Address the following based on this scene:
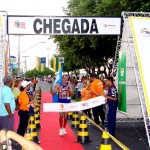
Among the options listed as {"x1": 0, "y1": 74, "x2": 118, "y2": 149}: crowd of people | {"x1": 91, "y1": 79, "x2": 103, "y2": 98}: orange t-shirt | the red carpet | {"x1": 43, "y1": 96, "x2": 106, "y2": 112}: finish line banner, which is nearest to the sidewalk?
the red carpet

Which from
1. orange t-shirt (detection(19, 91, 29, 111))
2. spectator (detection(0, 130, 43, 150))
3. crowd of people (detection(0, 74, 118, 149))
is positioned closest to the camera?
Result: spectator (detection(0, 130, 43, 150))

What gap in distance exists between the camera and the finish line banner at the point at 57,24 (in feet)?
37.6

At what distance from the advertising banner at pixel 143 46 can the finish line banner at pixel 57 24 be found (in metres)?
2.30

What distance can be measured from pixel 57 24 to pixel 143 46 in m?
3.53

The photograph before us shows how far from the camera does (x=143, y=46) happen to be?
348 inches

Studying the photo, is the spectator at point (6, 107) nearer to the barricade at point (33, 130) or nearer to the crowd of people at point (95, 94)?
the barricade at point (33, 130)

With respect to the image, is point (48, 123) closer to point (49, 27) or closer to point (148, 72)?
point (49, 27)

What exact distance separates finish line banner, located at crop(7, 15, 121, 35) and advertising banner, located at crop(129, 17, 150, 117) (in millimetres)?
2303

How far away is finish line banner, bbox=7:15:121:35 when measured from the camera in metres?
11.4

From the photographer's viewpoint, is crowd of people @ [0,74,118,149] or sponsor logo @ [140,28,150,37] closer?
crowd of people @ [0,74,118,149]

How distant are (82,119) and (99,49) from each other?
73.0 feet

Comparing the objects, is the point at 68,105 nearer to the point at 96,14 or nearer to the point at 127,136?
the point at 127,136

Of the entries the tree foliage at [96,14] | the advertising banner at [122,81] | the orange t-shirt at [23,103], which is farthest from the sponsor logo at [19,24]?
the tree foliage at [96,14]

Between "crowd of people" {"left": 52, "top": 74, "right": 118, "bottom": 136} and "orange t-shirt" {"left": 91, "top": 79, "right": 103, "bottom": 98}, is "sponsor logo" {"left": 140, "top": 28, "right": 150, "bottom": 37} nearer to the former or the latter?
"crowd of people" {"left": 52, "top": 74, "right": 118, "bottom": 136}
